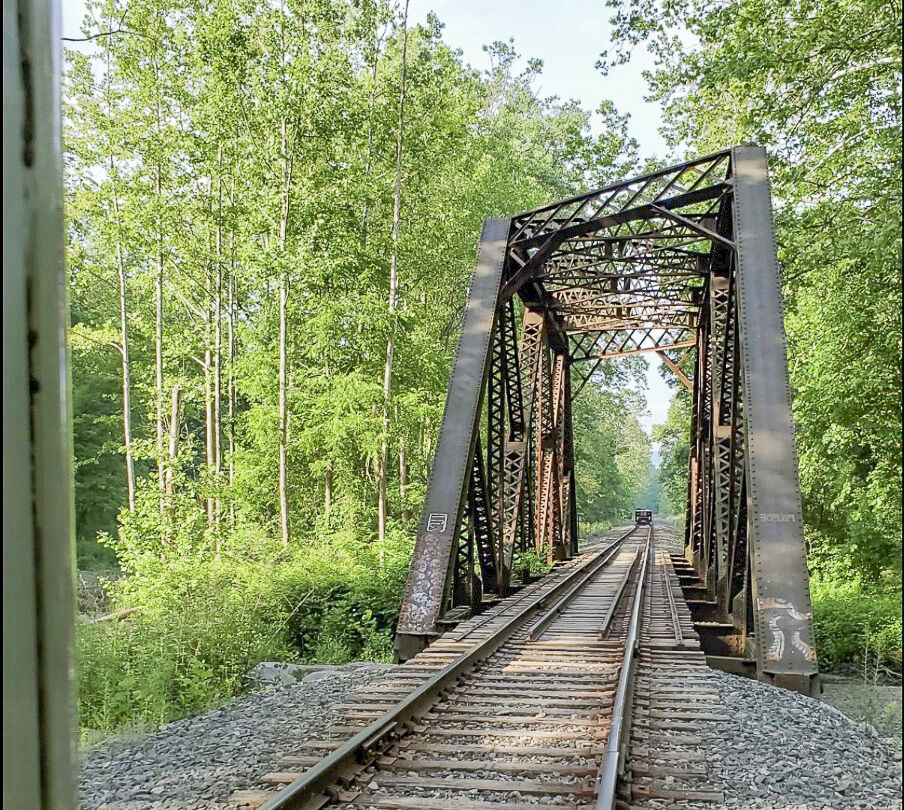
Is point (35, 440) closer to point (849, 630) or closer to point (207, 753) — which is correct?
point (207, 753)

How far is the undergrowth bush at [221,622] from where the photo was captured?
715cm

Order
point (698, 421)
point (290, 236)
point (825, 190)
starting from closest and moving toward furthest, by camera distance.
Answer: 1. point (825, 190)
2. point (290, 236)
3. point (698, 421)

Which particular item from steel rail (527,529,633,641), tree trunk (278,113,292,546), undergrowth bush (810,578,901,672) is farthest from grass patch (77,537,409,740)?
undergrowth bush (810,578,901,672)

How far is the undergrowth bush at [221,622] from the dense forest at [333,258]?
5cm

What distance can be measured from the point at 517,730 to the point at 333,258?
12241mm

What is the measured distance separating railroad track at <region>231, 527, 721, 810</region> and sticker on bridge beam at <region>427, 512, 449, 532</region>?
1.15 meters

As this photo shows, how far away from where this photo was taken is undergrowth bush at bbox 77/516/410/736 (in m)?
7.15

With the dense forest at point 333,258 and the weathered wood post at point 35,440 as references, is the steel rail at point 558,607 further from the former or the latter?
the weathered wood post at point 35,440

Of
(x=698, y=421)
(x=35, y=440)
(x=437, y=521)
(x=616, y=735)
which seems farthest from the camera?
(x=698, y=421)

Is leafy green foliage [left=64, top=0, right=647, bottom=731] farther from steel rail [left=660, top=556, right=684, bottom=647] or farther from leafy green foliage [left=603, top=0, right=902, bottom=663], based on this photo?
leafy green foliage [left=603, top=0, right=902, bottom=663]

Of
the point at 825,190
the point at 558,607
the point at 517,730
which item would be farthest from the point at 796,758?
the point at 825,190

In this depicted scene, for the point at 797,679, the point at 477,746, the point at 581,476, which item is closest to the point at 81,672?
the point at 477,746

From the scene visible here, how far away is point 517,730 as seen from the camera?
5207 millimetres

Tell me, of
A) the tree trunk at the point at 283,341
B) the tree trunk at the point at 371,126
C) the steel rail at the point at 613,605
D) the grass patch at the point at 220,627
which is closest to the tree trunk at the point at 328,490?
the tree trunk at the point at 283,341
